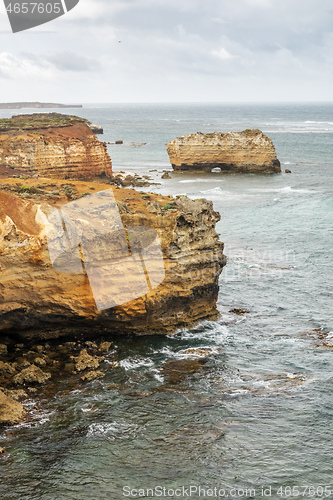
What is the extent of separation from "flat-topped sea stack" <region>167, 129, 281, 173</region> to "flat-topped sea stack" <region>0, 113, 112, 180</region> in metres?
21.5

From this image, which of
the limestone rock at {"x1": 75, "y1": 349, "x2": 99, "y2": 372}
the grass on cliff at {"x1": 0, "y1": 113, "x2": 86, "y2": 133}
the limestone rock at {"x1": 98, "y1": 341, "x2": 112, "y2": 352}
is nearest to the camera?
the limestone rock at {"x1": 75, "y1": 349, "x2": 99, "y2": 372}

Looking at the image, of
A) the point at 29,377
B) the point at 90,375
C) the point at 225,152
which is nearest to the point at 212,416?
the point at 90,375

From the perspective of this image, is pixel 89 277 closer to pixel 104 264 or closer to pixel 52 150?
pixel 104 264

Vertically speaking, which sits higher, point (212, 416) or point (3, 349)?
point (3, 349)

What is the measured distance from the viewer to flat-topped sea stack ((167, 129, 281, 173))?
7927 centimetres

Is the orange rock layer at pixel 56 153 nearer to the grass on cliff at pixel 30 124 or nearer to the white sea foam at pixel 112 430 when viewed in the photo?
the grass on cliff at pixel 30 124

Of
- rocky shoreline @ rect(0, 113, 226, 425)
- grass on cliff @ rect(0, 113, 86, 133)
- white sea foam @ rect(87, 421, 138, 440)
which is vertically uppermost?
grass on cliff @ rect(0, 113, 86, 133)

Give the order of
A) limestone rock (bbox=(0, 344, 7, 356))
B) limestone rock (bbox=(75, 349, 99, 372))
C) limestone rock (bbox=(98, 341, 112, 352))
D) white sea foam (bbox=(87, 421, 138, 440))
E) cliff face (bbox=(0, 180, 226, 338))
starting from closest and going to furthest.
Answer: white sea foam (bbox=(87, 421, 138, 440))
limestone rock (bbox=(75, 349, 99, 372))
cliff face (bbox=(0, 180, 226, 338))
limestone rock (bbox=(0, 344, 7, 356))
limestone rock (bbox=(98, 341, 112, 352))

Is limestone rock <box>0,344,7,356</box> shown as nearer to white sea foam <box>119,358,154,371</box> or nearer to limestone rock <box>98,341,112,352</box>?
limestone rock <box>98,341,112,352</box>

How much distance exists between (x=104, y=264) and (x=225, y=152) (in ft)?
199

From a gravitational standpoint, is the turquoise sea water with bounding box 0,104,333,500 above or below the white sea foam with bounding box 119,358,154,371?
below

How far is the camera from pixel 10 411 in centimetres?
1869

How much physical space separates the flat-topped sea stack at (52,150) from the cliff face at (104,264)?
84.9 feet

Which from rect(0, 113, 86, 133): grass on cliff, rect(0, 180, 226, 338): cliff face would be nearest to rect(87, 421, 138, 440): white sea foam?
rect(0, 180, 226, 338): cliff face
